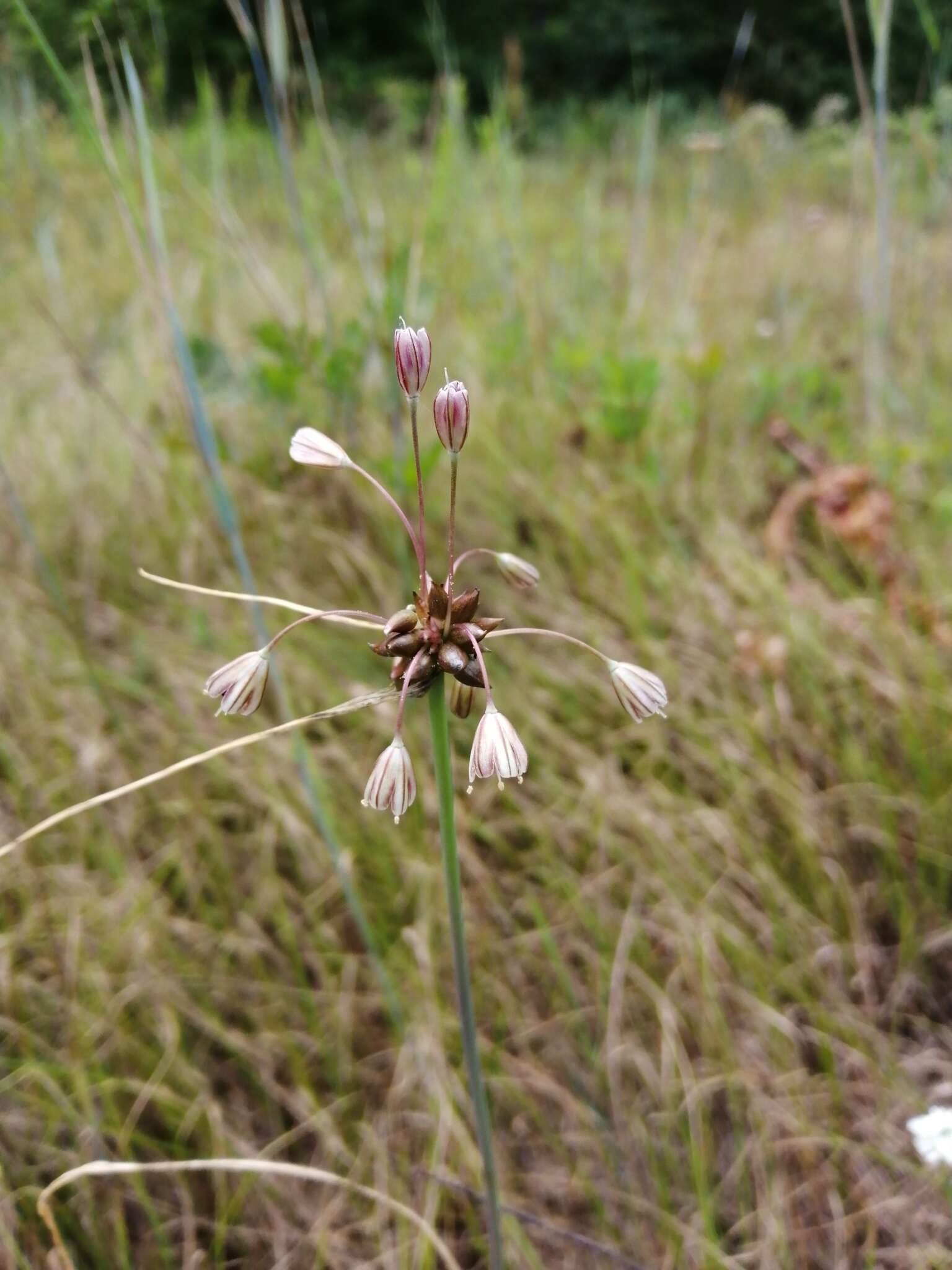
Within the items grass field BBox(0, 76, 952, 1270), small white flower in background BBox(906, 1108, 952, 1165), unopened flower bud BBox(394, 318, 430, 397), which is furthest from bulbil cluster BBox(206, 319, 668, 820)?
small white flower in background BBox(906, 1108, 952, 1165)

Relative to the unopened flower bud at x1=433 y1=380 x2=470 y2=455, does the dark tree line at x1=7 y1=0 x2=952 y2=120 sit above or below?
above

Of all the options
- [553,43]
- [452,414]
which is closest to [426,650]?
[452,414]

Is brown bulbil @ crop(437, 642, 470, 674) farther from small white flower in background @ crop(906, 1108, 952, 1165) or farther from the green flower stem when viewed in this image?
small white flower in background @ crop(906, 1108, 952, 1165)

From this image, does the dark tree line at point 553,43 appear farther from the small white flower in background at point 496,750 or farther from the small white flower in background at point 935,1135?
→ the small white flower in background at point 935,1135

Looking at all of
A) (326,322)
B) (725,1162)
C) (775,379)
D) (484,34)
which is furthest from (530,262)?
(484,34)

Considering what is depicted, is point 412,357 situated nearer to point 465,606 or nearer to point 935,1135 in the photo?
point 465,606

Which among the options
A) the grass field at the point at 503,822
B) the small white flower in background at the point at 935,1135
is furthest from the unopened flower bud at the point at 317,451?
the small white flower in background at the point at 935,1135
